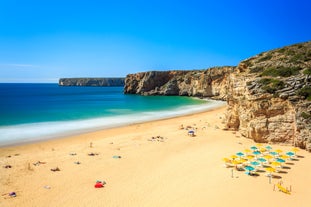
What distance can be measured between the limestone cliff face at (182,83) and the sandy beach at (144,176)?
48958 millimetres

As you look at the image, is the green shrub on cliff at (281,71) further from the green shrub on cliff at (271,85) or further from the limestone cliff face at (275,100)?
the green shrub on cliff at (271,85)

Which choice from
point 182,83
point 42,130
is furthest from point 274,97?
point 182,83

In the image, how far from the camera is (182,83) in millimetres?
79375

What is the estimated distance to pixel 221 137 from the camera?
60.1 ft

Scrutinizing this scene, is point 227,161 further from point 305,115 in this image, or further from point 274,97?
point 274,97

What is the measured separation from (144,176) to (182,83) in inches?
2745

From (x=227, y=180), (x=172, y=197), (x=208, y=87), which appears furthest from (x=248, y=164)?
(x=208, y=87)

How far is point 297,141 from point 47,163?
51.7ft

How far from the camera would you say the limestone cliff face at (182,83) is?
66250 millimetres

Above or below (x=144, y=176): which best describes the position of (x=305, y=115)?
above

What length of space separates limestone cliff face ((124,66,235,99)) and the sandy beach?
1927 inches

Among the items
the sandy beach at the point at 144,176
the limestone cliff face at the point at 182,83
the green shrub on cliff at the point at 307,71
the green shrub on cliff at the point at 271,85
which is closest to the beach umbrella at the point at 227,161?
the sandy beach at the point at 144,176

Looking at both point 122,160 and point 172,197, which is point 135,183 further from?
point 122,160

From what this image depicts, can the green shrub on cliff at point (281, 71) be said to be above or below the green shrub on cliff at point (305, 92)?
above
